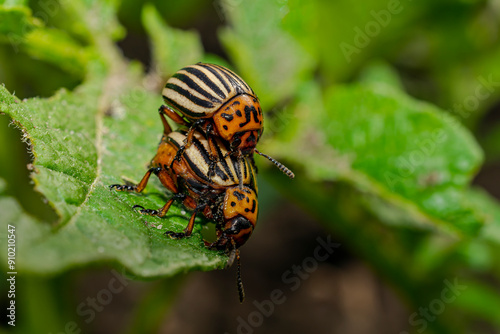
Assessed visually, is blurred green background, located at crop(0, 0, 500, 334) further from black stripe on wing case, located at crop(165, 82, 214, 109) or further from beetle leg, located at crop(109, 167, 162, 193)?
black stripe on wing case, located at crop(165, 82, 214, 109)

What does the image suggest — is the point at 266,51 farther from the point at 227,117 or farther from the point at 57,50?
the point at 57,50

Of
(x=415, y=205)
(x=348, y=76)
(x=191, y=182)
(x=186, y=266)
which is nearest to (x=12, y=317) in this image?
(x=191, y=182)

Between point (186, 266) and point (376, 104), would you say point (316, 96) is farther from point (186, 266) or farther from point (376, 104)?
point (186, 266)

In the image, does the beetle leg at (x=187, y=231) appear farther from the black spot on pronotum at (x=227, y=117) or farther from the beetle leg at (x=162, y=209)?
the black spot on pronotum at (x=227, y=117)

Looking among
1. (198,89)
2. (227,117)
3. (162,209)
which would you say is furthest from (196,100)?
(162,209)

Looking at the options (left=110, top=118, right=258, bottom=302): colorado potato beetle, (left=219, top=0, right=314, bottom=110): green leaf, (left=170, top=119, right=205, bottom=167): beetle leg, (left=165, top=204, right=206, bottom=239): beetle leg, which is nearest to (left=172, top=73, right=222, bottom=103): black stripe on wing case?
(left=170, top=119, right=205, bottom=167): beetle leg

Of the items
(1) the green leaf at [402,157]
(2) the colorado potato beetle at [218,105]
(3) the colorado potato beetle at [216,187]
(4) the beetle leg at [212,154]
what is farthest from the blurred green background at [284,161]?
(2) the colorado potato beetle at [218,105]
